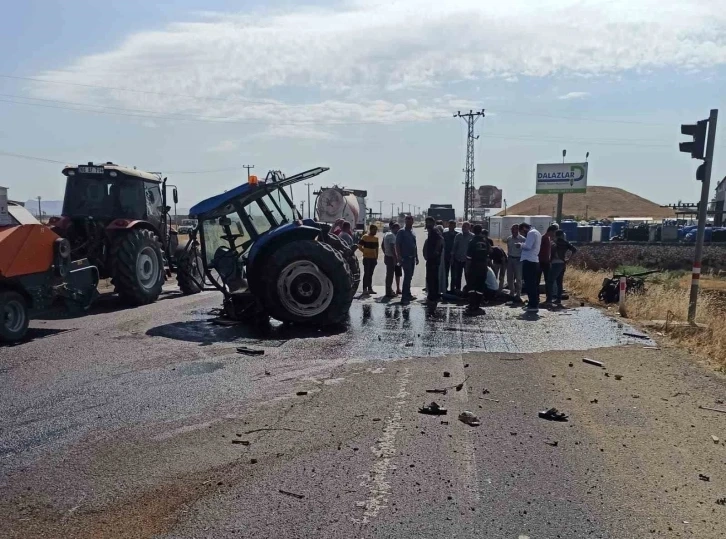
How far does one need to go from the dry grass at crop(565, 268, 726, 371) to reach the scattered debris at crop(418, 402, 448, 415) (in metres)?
4.09

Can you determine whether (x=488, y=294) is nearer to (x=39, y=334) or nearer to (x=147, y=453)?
(x=39, y=334)

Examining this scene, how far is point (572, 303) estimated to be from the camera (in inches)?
564

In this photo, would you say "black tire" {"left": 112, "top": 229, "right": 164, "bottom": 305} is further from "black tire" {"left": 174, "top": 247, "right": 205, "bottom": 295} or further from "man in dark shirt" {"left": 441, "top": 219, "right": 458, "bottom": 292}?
"man in dark shirt" {"left": 441, "top": 219, "right": 458, "bottom": 292}

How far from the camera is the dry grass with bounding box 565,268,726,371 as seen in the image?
947 cm

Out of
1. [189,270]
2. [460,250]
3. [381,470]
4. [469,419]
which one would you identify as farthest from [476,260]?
[381,470]

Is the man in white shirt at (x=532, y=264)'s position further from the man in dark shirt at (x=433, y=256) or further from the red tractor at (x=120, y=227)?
the red tractor at (x=120, y=227)

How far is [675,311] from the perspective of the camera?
39.9 feet

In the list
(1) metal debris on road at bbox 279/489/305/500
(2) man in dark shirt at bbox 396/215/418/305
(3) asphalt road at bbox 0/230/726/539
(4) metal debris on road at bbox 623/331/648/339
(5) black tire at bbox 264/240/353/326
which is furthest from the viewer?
(2) man in dark shirt at bbox 396/215/418/305

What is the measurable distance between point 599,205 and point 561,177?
80.6 meters

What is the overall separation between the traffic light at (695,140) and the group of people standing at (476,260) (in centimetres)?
310

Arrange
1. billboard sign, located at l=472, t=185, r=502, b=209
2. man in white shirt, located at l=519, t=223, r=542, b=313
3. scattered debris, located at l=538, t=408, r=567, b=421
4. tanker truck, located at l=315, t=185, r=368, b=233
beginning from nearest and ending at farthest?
scattered debris, located at l=538, t=408, r=567, b=421 < man in white shirt, located at l=519, t=223, r=542, b=313 < tanker truck, located at l=315, t=185, r=368, b=233 < billboard sign, located at l=472, t=185, r=502, b=209

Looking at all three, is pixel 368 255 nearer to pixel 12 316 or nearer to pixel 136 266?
pixel 136 266

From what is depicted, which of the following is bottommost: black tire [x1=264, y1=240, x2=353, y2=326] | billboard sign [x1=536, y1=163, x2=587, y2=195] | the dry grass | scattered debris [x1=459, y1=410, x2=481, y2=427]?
scattered debris [x1=459, y1=410, x2=481, y2=427]

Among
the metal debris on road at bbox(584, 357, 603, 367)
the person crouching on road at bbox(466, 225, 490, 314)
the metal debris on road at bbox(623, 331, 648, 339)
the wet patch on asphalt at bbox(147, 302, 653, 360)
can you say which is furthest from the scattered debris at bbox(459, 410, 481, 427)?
the person crouching on road at bbox(466, 225, 490, 314)
